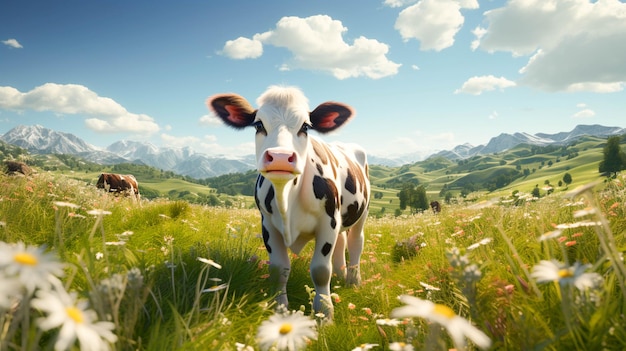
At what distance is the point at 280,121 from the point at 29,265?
3384 mm

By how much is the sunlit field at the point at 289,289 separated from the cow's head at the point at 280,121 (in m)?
1.14

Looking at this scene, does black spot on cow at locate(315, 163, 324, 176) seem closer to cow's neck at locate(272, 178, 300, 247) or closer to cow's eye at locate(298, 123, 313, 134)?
cow's neck at locate(272, 178, 300, 247)

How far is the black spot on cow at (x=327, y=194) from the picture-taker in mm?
4625

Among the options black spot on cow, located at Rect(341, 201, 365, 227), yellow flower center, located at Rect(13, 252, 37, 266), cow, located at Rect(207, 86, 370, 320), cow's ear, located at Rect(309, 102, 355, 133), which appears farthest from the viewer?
black spot on cow, located at Rect(341, 201, 365, 227)

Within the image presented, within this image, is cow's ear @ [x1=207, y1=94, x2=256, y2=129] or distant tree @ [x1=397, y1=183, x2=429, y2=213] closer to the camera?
cow's ear @ [x1=207, y1=94, x2=256, y2=129]

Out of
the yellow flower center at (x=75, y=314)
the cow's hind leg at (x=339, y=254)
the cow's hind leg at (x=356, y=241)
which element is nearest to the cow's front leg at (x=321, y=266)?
the cow's hind leg at (x=339, y=254)

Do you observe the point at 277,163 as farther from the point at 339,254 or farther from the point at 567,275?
the point at 339,254

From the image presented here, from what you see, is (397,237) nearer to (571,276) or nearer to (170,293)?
(170,293)

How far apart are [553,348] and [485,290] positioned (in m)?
0.91

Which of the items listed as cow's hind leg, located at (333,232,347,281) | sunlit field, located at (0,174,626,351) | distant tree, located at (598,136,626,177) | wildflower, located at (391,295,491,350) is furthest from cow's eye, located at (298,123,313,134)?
distant tree, located at (598,136,626,177)

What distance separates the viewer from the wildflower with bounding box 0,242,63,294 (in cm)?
109

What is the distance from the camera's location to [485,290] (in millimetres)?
2623

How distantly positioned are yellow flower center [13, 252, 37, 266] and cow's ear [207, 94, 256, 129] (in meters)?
3.86

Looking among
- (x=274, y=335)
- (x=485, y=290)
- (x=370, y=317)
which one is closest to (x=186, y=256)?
(x=370, y=317)
